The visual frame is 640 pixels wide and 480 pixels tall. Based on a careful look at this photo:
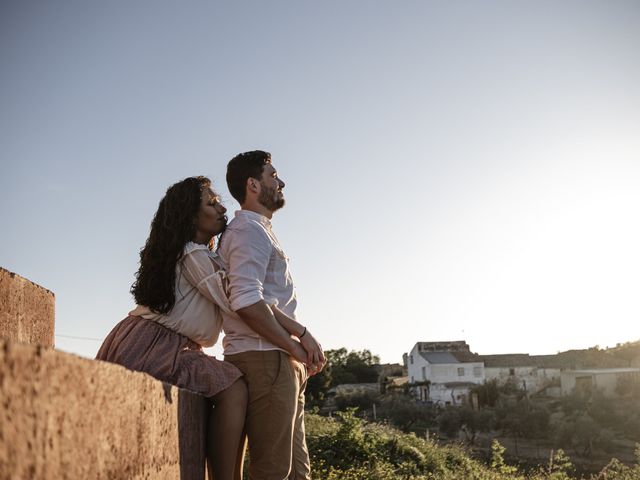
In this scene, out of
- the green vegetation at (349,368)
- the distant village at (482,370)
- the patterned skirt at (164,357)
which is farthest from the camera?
the green vegetation at (349,368)

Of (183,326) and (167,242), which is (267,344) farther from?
(167,242)

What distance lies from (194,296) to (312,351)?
0.61 m

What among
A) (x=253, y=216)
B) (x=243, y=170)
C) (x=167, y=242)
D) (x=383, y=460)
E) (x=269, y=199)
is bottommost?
(x=383, y=460)

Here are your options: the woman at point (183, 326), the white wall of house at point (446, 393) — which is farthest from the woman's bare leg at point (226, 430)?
the white wall of house at point (446, 393)

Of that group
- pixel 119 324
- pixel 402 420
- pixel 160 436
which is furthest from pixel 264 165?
pixel 402 420

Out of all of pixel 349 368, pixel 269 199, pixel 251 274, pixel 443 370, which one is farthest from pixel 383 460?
pixel 349 368

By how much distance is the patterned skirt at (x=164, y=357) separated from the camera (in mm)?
2373

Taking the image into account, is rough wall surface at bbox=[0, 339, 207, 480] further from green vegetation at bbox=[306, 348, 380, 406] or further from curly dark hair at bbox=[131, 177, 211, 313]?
green vegetation at bbox=[306, 348, 380, 406]

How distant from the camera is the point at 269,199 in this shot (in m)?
3.02

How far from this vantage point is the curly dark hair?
2486 mm

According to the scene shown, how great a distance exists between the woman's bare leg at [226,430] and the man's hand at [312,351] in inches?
14.2

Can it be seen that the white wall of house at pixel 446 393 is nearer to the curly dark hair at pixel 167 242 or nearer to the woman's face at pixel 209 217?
the woman's face at pixel 209 217

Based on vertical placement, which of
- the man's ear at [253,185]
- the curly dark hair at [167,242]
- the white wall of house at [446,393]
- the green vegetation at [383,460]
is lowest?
the white wall of house at [446,393]

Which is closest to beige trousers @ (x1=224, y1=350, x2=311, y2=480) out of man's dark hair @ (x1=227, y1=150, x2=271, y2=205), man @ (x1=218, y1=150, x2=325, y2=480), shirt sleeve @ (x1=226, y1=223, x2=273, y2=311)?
man @ (x1=218, y1=150, x2=325, y2=480)
